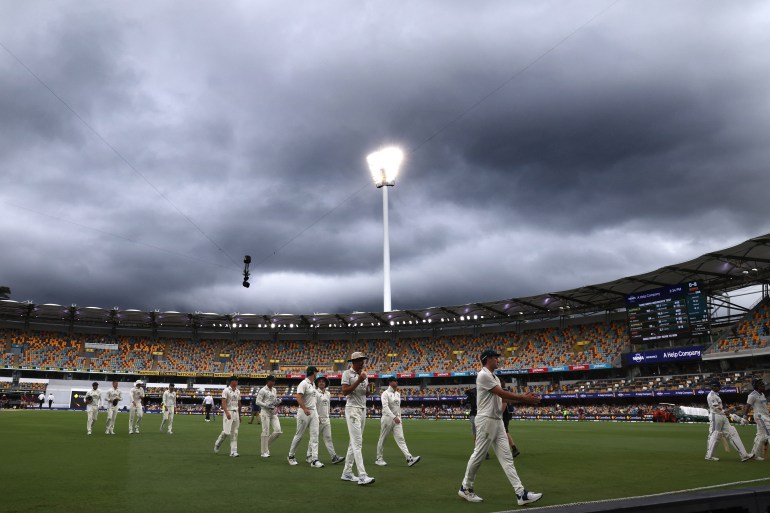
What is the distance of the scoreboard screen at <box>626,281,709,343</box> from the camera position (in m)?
45.6

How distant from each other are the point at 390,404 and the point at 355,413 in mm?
3041

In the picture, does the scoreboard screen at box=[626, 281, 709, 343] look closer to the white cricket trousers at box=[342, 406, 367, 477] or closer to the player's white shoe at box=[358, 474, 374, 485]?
the white cricket trousers at box=[342, 406, 367, 477]

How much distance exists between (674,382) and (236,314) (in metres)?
55.7

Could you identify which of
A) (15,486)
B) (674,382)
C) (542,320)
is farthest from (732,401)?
(15,486)

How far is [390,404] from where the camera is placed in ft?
40.6

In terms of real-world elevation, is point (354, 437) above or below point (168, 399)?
above

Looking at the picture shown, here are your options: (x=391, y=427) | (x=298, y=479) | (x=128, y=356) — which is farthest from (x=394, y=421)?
(x=128, y=356)

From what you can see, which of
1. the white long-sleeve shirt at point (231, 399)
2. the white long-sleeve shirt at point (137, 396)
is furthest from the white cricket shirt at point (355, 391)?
the white long-sleeve shirt at point (137, 396)

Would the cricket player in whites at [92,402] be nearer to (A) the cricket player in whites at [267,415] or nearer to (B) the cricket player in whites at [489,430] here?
(A) the cricket player in whites at [267,415]

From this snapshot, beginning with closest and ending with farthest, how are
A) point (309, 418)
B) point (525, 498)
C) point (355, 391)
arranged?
point (525, 498), point (355, 391), point (309, 418)

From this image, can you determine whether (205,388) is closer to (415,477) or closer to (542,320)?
(542,320)

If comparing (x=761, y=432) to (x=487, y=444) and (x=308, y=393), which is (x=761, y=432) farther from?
(x=308, y=393)

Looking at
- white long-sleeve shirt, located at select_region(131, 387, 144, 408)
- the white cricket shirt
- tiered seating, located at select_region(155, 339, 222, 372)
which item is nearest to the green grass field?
the white cricket shirt

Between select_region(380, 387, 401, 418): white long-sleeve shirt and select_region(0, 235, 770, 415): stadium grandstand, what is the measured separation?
37630 mm
